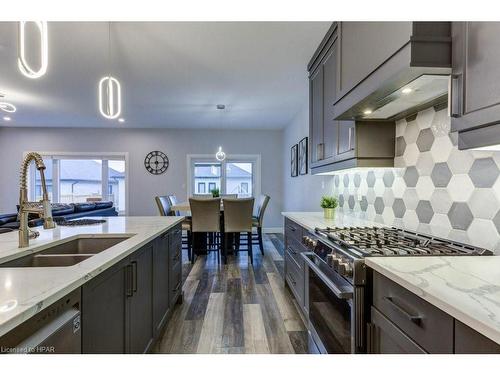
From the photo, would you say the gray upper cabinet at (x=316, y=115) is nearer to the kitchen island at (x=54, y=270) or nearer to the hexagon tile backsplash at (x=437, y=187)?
the hexagon tile backsplash at (x=437, y=187)

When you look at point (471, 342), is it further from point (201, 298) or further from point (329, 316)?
point (201, 298)

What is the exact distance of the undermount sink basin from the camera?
4.45 feet

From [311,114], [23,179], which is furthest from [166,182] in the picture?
[23,179]

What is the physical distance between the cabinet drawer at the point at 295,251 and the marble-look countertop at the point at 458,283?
3.91 feet

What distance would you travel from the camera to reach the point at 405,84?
1232 millimetres

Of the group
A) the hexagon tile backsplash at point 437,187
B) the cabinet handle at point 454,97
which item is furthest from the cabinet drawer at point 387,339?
the cabinet handle at point 454,97

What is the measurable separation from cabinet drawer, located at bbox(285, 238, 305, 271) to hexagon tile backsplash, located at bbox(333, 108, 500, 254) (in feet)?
2.25

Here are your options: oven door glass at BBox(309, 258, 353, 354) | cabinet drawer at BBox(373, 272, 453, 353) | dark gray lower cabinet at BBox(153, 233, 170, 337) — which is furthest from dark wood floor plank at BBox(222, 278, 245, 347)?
cabinet drawer at BBox(373, 272, 453, 353)

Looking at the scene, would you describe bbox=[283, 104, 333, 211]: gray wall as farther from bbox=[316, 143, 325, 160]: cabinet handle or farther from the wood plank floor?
the wood plank floor

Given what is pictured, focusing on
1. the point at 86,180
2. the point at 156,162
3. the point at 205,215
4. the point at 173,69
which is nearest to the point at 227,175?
the point at 156,162

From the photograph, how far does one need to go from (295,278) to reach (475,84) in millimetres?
2079

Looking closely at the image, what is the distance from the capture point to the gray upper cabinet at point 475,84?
82 centimetres
